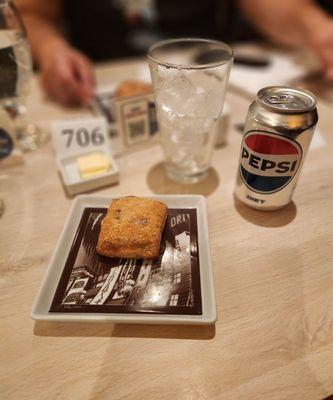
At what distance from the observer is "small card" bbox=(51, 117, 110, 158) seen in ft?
2.52

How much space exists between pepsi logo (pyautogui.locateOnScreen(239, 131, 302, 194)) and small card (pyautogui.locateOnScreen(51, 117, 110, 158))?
1.18 ft

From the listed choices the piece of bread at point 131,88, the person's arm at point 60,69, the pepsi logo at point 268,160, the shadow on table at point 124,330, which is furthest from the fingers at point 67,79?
the shadow on table at point 124,330

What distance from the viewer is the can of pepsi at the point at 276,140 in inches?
20.0

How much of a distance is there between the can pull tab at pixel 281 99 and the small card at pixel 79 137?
41 cm

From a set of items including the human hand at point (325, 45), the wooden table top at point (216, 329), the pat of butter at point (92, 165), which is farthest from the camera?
the human hand at point (325, 45)

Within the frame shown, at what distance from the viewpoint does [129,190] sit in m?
0.72

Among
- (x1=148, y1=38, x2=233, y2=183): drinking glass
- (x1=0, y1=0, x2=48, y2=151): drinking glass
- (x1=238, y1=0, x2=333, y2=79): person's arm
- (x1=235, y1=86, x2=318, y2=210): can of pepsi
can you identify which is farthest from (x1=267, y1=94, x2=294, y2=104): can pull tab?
(x1=238, y1=0, x2=333, y2=79): person's arm

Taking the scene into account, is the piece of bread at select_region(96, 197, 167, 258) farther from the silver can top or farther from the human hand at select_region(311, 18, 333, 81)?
the human hand at select_region(311, 18, 333, 81)

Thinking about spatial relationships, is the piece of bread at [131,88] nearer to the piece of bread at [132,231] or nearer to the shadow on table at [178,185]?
the shadow on table at [178,185]

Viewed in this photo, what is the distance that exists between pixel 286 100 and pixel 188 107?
198 mm

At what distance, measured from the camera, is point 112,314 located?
446 millimetres

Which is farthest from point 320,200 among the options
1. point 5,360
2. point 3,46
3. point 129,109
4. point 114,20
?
point 114,20

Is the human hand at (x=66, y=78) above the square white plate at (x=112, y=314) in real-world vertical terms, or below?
above

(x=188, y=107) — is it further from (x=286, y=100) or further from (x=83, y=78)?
(x=83, y=78)
